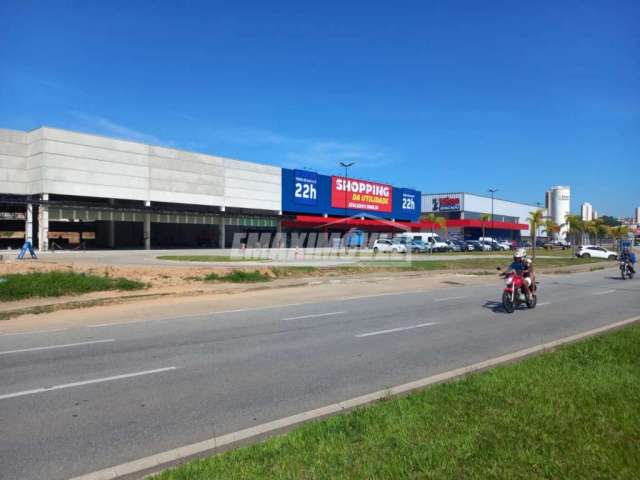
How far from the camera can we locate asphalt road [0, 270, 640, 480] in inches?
193

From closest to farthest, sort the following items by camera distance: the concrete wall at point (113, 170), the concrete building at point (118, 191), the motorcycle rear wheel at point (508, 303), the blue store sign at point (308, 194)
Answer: the motorcycle rear wheel at point (508, 303) → the concrete building at point (118, 191) → the concrete wall at point (113, 170) → the blue store sign at point (308, 194)

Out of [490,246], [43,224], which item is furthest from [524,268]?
[490,246]

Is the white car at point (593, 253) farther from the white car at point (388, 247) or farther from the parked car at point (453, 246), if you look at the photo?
the white car at point (388, 247)

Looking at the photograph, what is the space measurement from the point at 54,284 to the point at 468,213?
88.7 m

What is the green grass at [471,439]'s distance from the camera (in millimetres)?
3803

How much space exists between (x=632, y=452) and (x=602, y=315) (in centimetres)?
1050

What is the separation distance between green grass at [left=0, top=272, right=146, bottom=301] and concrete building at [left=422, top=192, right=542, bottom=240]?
77.5 meters

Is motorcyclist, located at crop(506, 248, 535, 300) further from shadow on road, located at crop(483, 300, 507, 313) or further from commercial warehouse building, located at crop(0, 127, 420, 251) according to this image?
commercial warehouse building, located at crop(0, 127, 420, 251)

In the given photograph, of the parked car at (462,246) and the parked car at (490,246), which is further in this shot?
the parked car at (490,246)

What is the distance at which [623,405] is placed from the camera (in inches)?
201

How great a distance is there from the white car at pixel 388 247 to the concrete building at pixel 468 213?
4138 cm

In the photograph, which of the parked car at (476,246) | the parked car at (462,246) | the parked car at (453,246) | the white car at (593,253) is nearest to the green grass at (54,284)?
the parked car at (453,246)

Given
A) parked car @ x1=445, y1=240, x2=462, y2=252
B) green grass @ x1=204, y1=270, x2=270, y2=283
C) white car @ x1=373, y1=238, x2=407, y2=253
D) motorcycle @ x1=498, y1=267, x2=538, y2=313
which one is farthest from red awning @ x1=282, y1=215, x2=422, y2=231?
motorcycle @ x1=498, y1=267, x2=538, y2=313

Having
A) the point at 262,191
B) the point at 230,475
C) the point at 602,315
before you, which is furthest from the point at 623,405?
the point at 262,191
